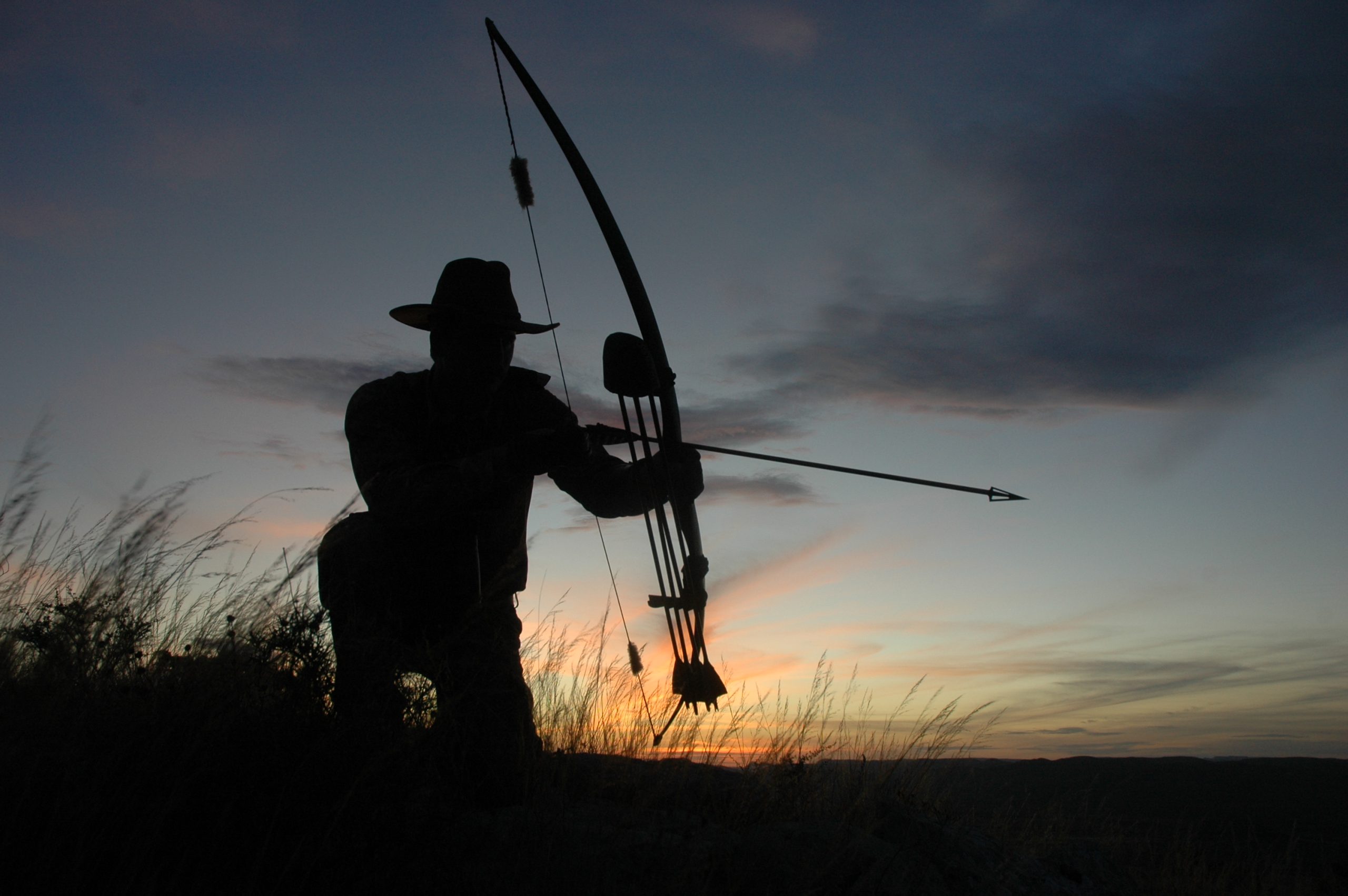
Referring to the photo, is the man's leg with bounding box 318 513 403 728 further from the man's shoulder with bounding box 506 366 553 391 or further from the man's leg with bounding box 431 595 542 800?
the man's shoulder with bounding box 506 366 553 391

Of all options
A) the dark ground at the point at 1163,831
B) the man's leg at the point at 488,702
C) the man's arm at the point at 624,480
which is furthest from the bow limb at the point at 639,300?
the dark ground at the point at 1163,831

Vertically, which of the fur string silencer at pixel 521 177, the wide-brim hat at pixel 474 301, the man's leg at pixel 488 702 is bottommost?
the man's leg at pixel 488 702

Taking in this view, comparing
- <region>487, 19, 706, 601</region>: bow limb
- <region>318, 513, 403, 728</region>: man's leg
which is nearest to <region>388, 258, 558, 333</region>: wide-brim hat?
<region>487, 19, 706, 601</region>: bow limb

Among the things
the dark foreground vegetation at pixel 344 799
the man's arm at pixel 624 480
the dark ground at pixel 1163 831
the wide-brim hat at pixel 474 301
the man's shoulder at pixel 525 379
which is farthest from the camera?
the dark ground at pixel 1163 831

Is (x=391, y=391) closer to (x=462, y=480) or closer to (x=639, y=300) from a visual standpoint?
(x=462, y=480)

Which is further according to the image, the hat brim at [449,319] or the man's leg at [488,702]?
the hat brim at [449,319]

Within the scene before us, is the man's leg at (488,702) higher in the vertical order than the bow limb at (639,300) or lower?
lower

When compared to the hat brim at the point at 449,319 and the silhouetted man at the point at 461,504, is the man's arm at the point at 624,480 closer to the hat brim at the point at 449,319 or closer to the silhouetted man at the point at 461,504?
the silhouetted man at the point at 461,504

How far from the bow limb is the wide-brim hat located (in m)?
0.52

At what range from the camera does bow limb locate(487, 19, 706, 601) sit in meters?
3.59

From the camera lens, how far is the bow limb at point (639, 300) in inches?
141

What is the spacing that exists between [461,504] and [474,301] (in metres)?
1.05

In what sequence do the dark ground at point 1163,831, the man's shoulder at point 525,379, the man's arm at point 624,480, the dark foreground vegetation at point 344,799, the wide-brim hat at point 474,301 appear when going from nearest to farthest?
the dark foreground vegetation at point 344,799 < the man's arm at point 624,480 < the wide-brim hat at point 474,301 < the man's shoulder at point 525,379 < the dark ground at point 1163,831

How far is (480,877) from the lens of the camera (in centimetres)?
258
